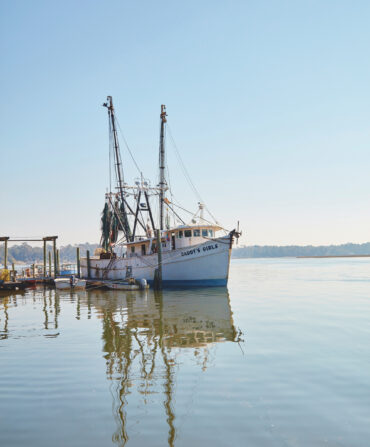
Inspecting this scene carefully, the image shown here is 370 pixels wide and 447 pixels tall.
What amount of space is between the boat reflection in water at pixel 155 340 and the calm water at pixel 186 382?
1.7 inches

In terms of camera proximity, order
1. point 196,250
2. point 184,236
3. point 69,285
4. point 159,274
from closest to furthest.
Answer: point 196,250 → point 159,274 → point 184,236 → point 69,285

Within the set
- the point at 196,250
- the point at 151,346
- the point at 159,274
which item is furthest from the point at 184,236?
the point at 151,346

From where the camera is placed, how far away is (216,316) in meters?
19.3

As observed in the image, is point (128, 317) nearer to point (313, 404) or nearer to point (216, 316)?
point (216, 316)

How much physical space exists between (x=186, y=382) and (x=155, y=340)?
4866 mm

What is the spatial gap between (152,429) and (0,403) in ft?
11.8

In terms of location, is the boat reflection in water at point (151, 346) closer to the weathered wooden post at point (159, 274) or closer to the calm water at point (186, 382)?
the calm water at point (186, 382)

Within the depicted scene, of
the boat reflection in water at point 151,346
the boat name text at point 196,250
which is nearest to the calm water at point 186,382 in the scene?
the boat reflection in water at point 151,346

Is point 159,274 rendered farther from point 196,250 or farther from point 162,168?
point 162,168

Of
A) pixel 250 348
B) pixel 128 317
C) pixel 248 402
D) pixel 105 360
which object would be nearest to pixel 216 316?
pixel 128 317

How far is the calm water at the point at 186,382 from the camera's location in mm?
6406

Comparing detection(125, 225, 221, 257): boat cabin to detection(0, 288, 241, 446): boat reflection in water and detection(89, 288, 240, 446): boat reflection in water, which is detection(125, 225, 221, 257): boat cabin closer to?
detection(0, 288, 241, 446): boat reflection in water

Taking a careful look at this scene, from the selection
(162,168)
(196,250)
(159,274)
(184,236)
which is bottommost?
(159,274)

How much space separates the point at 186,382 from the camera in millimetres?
8859
